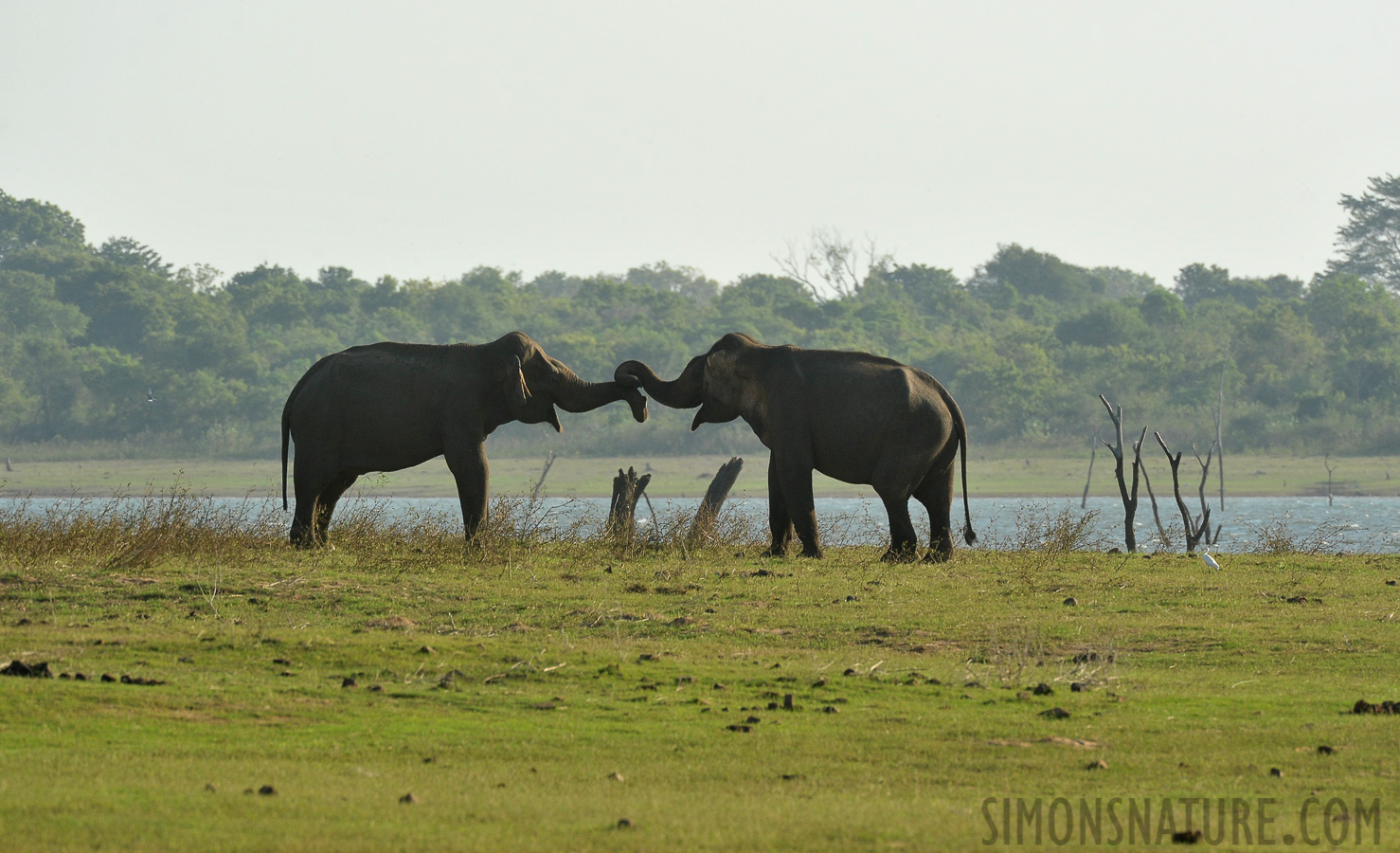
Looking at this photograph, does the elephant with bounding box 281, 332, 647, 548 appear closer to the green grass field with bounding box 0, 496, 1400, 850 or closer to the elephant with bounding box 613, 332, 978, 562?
the green grass field with bounding box 0, 496, 1400, 850

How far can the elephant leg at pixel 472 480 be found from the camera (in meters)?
14.7

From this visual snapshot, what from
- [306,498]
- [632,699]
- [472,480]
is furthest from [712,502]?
[632,699]

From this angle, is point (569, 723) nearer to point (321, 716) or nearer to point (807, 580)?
point (321, 716)

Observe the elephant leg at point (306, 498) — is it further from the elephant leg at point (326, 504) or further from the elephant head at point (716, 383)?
the elephant head at point (716, 383)

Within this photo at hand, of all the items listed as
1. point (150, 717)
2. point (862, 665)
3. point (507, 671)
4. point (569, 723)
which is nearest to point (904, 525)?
point (862, 665)

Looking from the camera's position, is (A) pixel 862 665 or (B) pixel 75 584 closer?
(A) pixel 862 665

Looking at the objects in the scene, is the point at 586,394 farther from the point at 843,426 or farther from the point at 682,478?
the point at 682,478

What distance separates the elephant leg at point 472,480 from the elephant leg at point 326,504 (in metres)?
1.00

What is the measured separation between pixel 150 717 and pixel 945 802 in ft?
11.7

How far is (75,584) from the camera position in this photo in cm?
1117

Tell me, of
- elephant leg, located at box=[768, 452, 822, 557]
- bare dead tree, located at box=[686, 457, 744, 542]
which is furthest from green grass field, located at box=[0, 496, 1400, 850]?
bare dead tree, located at box=[686, 457, 744, 542]

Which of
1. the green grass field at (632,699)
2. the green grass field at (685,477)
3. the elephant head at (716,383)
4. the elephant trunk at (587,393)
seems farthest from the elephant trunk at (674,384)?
the green grass field at (685,477)

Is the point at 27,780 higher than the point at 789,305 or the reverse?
the reverse

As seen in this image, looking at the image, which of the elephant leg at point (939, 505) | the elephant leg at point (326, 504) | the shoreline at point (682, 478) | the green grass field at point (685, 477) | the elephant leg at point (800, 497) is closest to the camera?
the elephant leg at point (326, 504)
